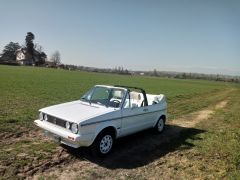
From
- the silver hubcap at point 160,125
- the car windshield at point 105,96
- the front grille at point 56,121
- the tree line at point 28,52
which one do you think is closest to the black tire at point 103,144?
the front grille at point 56,121

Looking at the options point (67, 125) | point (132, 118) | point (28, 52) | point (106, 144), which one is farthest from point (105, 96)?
point (28, 52)

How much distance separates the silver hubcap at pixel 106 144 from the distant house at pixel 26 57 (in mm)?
126255

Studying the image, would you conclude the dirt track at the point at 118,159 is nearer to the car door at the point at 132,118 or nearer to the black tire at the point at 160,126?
the black tire at the point at 160,126

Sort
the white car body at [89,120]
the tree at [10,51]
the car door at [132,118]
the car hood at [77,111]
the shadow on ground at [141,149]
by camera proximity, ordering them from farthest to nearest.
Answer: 1. the tree at [10,51]
2. the car door at [132,118]
3. the shadow on ground at [141,149]
4. the car hood at [77,111]
5. the white car body at [89,120]

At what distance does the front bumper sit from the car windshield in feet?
4.98

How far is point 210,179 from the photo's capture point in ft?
19.3

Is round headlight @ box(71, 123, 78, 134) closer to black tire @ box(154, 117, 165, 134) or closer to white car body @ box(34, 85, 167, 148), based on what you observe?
white car body @ box(34, 85, 167, 148)

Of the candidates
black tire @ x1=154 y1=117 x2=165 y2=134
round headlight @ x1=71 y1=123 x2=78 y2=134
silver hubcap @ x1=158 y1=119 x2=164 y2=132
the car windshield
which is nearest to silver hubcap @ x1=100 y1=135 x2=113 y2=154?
round headlight @ x1=71 y1=123 x2=78 y2=134

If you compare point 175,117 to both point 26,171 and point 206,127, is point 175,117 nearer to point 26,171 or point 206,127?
point 206,127

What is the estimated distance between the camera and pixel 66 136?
19.9ft

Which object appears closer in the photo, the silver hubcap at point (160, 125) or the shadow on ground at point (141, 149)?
the shadow on ground at point (141, 149)

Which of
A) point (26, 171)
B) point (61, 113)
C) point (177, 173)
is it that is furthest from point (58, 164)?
point (177, 173)

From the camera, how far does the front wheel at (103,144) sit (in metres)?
6.46

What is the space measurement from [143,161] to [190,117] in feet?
25.3
